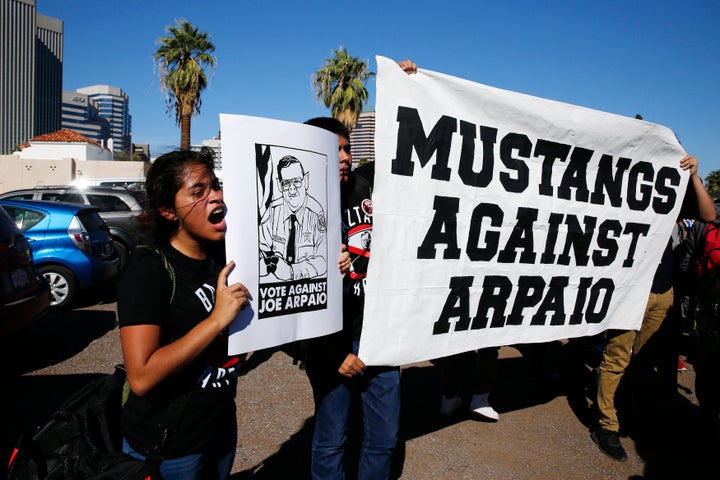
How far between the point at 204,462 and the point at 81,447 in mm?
403

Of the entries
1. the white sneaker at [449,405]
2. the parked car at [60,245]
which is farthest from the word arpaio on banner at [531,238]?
the parked car at [60,245]

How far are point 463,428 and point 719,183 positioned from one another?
34690 millimetres

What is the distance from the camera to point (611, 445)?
3662 mm

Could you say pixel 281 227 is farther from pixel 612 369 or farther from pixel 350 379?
pixel 612 369

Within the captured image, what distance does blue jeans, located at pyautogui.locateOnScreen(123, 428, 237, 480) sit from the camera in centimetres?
167

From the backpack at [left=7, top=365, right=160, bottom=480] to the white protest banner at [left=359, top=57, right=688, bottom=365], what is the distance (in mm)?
1088

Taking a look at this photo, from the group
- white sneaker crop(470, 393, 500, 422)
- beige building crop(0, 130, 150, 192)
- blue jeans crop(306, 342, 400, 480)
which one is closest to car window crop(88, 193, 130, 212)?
white sneaker crop(470, 393, 500, 422)

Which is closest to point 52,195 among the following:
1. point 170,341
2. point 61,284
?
point 61,284

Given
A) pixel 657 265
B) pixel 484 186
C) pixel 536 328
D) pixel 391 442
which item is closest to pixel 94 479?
pixel 391 442

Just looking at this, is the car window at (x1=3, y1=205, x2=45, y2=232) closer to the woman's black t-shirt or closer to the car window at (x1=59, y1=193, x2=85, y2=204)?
the car window at (x1=59, y1=193, x2=85, y2=204)

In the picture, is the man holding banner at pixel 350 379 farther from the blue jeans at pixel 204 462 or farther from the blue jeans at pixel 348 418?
the blue jeans at pixel 204 462

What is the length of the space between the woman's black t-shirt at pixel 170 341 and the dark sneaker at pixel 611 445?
10.1 ft

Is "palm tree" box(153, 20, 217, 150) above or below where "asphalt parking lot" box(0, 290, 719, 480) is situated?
above

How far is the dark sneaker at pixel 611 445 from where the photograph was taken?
361cm
